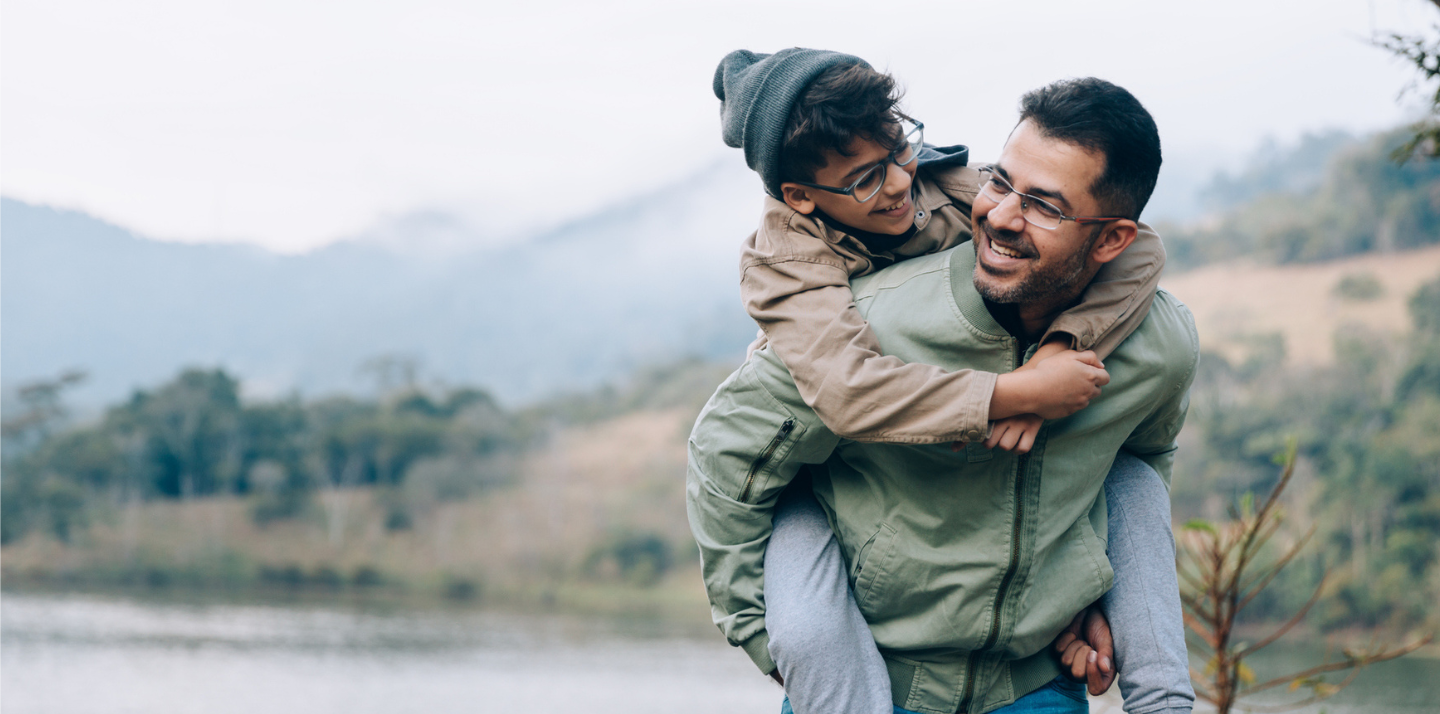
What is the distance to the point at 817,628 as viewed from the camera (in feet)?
5.12

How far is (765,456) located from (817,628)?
9.8 inches

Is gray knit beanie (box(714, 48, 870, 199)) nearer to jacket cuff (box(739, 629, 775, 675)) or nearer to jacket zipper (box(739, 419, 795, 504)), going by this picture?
jacket zipper (box(739, 419, 795, 504))

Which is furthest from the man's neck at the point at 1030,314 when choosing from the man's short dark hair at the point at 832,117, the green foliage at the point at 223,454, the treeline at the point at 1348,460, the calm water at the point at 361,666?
the green foliage at the point at 223,454

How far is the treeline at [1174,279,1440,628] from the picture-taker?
118ft

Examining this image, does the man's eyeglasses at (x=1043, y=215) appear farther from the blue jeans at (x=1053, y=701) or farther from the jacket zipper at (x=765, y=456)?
the blue jeans at (x=1053, y=701)

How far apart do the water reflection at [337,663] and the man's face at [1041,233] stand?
2912 cm

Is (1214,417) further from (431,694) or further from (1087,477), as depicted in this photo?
(1087,477)

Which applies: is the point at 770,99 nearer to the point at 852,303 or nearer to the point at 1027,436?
the point at 852,303

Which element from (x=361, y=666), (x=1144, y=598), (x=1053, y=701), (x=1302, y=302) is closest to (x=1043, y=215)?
(x=1144, y=598)

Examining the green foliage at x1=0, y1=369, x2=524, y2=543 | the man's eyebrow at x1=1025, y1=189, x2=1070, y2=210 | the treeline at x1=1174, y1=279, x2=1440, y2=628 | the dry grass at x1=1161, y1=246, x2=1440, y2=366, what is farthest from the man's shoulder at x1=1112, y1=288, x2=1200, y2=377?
the dry grass at x1=1161, y1=246, x2=1440, y2=366

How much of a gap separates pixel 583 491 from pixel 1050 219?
60.3 m

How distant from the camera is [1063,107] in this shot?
1.52 m

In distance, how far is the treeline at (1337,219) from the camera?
2579 inches

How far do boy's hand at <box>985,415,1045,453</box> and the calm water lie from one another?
1143 inches
